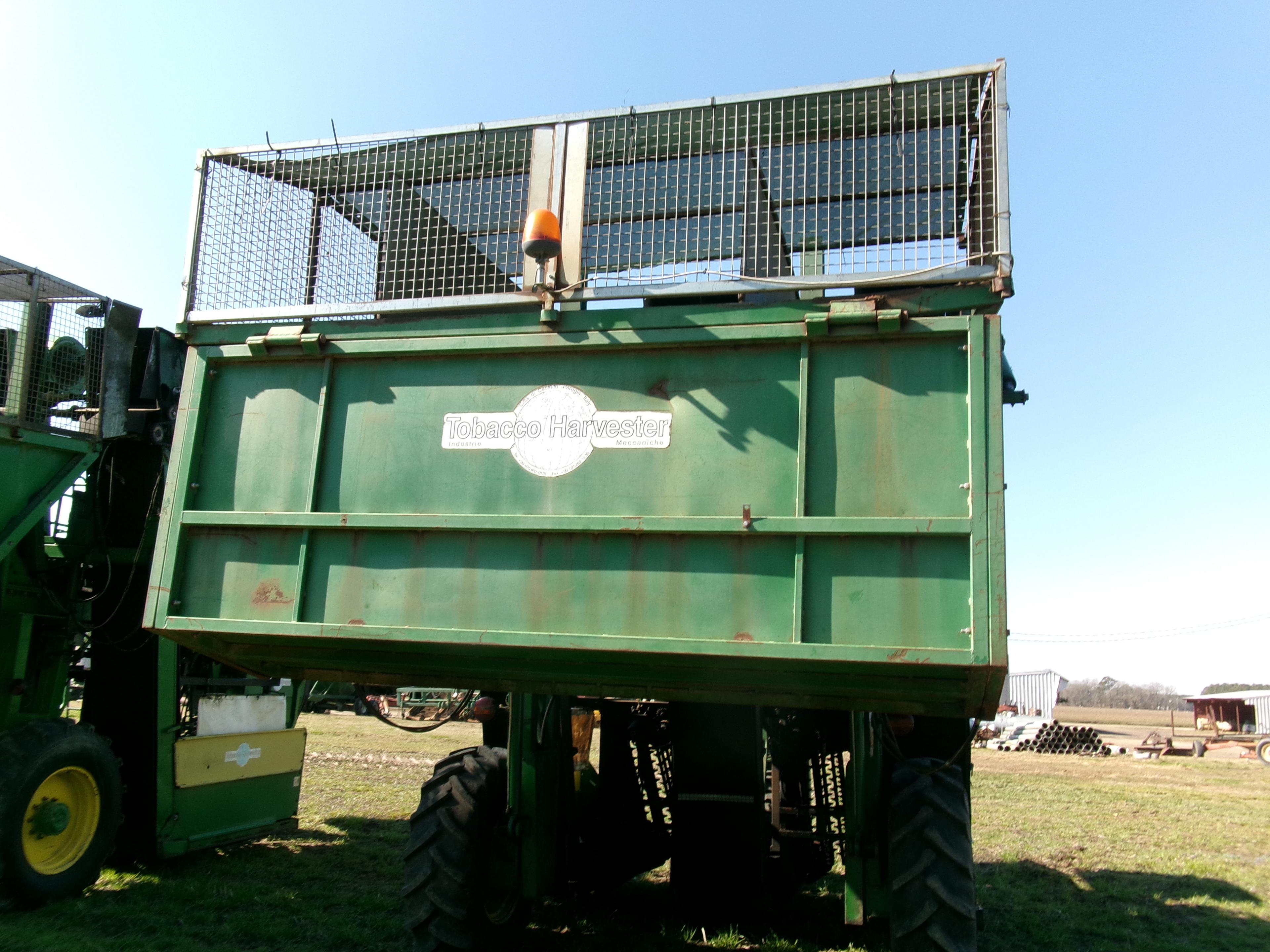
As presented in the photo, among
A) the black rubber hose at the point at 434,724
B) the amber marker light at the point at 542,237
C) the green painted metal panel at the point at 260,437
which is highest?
the amber marker light at the point at 542,237

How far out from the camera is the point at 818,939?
606cm

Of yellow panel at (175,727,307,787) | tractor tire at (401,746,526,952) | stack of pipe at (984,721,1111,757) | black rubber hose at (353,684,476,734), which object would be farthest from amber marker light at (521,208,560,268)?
stack of pipe at (984,721,1111,757)

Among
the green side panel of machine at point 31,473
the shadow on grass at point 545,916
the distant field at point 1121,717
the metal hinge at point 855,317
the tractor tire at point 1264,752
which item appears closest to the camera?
the metal hinge at point 855,317

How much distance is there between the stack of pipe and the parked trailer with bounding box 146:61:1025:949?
24199mm

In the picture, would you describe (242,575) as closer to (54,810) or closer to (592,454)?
(592,454)

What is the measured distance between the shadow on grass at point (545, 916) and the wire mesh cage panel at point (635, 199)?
361cm

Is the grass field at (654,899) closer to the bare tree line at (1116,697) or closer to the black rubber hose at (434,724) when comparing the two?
the black rubber hose at (434,724)

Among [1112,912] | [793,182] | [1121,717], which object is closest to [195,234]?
[793,182]

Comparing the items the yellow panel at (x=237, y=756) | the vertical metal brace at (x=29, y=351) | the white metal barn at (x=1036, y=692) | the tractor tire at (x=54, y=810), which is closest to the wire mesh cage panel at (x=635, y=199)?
the vertical metal brace at (x=29, y=351)

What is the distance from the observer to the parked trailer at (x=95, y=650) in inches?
247

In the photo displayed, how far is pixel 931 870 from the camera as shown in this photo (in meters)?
4.46

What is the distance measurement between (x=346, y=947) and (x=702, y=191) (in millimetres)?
4504

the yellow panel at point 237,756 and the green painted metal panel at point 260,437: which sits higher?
the green painted metal panel at point 260,437

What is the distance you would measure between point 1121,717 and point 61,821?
208 ft
